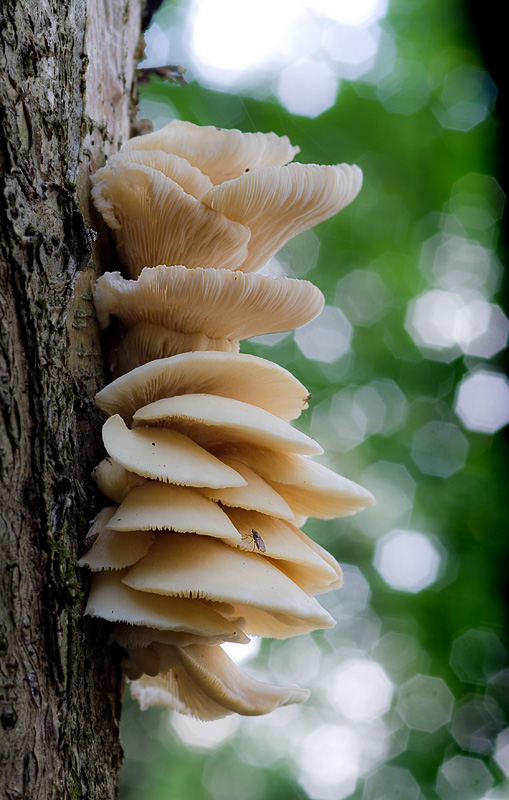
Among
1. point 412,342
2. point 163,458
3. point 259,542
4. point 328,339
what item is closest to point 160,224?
point 163,458

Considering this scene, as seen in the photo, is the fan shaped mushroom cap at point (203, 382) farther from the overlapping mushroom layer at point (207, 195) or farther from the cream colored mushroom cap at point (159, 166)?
the cream colored mushroom cap at point (159, 166)

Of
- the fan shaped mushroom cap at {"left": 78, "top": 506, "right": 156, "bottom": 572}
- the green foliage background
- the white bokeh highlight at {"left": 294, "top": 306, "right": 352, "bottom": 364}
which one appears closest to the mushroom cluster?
the fan shaped mushroom cap at {"left": 78, "top": 506, "right": 156, "bottom": 572}

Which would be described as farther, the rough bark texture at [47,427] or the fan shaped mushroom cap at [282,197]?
the fan shaped mushroom cap at [282,197]

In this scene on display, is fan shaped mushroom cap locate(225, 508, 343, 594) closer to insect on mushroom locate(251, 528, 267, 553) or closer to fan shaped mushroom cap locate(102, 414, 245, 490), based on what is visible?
insect on mushroom locate(251, 528, 267, 553)

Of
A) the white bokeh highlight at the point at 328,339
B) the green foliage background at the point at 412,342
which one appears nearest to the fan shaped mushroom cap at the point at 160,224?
the green foliage background at the point at 412,342

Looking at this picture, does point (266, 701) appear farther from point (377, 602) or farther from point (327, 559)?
point (377, 602)

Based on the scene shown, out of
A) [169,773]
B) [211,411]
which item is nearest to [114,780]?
[211,411]
